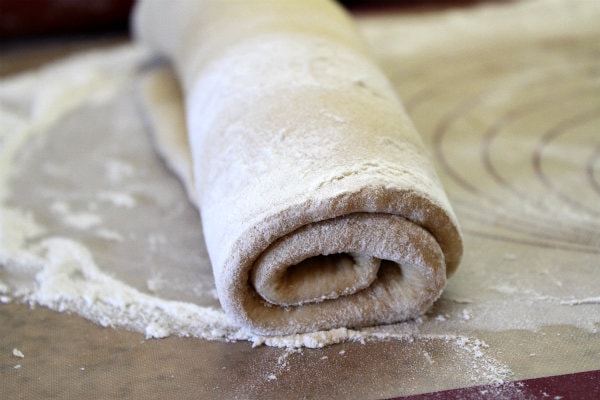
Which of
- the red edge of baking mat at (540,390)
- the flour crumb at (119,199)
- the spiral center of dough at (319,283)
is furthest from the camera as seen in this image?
the flour crumb at (119,199)

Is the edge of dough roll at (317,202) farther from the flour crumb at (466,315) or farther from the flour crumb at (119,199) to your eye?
the flour crumb at (119,199)

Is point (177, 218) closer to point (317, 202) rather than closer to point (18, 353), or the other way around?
point (18, 353)

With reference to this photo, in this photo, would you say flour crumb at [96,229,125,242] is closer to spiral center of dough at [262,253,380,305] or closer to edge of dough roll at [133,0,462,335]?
edge of dough roll at [133,0,462,335]

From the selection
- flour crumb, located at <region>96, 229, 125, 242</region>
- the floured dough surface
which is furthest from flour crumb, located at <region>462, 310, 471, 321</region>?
flour crumb, located at <region>96, 229, 125, 242</region>

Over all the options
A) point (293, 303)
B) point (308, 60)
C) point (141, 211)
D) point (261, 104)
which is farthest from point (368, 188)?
point (141, 211)

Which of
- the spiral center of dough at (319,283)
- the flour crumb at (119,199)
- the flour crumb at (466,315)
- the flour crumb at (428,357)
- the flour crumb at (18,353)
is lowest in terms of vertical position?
the flour crumb at (119,199)

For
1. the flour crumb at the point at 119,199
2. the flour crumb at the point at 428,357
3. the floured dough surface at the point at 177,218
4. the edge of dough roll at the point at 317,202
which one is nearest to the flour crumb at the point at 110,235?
the floured dough surface at the point at 177,218

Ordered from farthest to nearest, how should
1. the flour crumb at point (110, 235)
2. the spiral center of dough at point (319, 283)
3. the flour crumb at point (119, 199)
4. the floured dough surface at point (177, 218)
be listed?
the flour crumb at point (119, 199) < the flour crumb at point (110, 235) < the floured dough surface at point (177, 218) < the spiral center of dough at point (319, 283)
